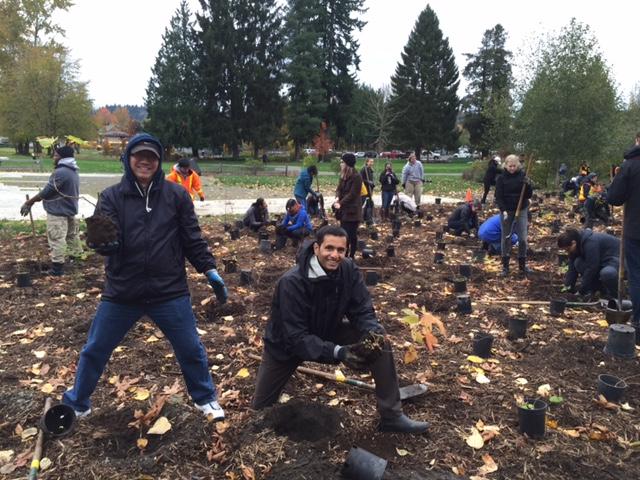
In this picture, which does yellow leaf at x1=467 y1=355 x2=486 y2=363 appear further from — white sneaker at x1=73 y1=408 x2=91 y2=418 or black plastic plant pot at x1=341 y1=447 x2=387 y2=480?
white sneaker at x1=73 y1=408 x2=91 y2=418

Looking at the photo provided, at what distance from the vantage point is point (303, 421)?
10.8 ft

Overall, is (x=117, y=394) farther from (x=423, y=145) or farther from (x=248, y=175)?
(x=423, y=145)

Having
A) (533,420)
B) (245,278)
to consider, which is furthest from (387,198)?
(533,420)

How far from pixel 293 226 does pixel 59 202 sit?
3.79 m

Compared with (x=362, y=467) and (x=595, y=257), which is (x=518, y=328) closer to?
(x=595, y=257)

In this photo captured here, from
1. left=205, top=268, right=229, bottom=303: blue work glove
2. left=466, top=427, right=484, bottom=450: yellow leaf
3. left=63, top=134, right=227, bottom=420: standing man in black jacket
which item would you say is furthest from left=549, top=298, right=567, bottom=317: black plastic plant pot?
left=63, top=134, right=227, bottom=420: standing man in black jacket

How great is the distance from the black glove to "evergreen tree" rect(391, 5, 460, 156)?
48612 mm

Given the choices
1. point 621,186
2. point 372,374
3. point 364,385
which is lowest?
point 364,385

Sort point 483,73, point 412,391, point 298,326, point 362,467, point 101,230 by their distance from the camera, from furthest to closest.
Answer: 1. point 483,73
2. point 412,391
3. point 298,326
4. point 101,230
5. point 362,467

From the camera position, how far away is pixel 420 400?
3703mm

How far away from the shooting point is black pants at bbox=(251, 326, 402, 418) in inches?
126

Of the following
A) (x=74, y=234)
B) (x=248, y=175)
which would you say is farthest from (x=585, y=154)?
(x=74, y=234)

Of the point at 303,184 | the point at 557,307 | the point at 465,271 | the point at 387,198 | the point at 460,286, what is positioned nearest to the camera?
the point at 557,307

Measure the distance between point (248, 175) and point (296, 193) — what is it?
21432mm
